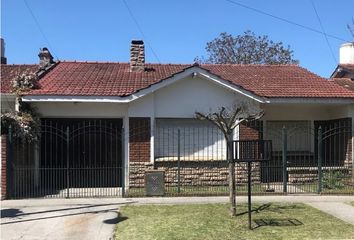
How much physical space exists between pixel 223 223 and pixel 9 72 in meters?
13.1

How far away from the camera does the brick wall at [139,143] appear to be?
52.9 ft

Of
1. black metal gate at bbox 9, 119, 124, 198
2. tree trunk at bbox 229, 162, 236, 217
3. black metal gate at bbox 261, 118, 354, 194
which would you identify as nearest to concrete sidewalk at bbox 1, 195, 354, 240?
black metal gate at bbox 261, 118, 354, 194

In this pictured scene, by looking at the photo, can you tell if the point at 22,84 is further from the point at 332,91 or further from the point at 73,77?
the point at 332,91

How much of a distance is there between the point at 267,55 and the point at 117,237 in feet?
122

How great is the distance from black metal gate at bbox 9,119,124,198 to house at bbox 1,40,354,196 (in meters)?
0.03

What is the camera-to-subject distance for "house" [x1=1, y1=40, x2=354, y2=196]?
16.1 metres

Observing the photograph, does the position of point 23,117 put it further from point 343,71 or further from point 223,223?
point 343,71

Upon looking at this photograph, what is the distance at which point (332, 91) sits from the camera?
703 inches

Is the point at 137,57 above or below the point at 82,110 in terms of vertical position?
above

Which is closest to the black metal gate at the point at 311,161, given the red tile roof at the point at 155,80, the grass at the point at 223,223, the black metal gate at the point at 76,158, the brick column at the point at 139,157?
the red tile roof at the point at 155,80

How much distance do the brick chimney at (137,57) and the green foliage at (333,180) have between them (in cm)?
775

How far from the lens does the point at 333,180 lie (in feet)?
Answer: 51.7

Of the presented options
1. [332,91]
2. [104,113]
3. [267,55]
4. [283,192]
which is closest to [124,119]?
[104,113]

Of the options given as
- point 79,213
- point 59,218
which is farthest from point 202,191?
point 59,218
